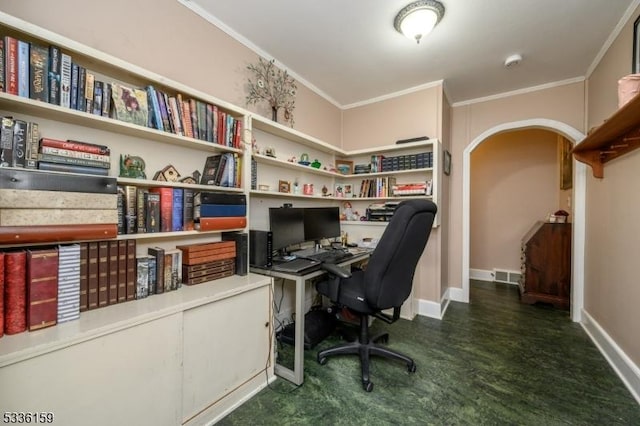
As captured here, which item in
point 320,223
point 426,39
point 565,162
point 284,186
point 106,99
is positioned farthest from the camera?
point 565,162

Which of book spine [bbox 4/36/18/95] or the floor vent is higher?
book spine [bbox 4/36/18/95]

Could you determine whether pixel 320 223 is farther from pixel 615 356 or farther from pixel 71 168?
pixel 615 356

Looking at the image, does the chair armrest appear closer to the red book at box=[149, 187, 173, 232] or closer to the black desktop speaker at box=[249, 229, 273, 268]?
the black desktop speaker at box=[249, 229, 273, 268]

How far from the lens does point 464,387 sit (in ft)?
5.72

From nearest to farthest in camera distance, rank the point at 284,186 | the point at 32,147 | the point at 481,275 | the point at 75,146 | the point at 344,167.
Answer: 1. the point at 32,147
2. the point at 75,146
3. the point at 284,186
4. the point at 344,167
5. the point at 481,275

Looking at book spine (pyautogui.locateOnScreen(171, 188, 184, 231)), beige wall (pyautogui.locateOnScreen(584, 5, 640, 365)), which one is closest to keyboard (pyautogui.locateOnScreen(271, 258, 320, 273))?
book spine (pyautogui.locateOnScreen(171, 188, 184, 231))

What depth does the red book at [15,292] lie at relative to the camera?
97 centimetres

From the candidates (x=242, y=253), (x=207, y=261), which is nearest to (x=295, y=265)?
(x=242, y=253)

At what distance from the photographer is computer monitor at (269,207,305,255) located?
7.16 feet

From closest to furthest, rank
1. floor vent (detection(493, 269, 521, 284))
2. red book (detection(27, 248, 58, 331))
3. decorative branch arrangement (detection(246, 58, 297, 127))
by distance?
red book (detection(27, 248, 58, 331)) < decorative branch arrangement (detection(246, 58, 297, 127)) < floor vent (detection(493, 269, 521, 284))

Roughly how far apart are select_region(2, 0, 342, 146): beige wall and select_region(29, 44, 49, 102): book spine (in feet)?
0.95

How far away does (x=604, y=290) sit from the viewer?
2.22 metres

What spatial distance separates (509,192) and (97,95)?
515 centimetres

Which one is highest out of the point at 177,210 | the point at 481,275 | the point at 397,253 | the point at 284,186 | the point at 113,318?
the point at 284,186
